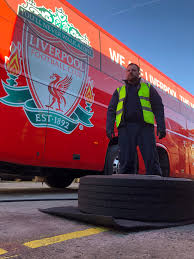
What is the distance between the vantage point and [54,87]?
448cm

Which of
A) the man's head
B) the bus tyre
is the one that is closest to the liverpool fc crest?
the man's head

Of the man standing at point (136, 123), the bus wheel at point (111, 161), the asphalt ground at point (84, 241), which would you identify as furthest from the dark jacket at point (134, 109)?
the bus wheel at point (111, 161)

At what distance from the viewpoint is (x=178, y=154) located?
691 centimetres

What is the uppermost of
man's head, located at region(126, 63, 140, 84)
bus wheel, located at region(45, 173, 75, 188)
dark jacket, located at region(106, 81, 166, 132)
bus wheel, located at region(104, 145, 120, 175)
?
man's head, located at region(126, 63, 140, 84)

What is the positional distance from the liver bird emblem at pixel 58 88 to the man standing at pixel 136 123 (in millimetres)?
1642

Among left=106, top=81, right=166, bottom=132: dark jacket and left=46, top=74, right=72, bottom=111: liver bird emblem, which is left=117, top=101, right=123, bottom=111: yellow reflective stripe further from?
left=46, top=74, right=72, bottom=111: liver bird emblem

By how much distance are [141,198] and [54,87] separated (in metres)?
2.90

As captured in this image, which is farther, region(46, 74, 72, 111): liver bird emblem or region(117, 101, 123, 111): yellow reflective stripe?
region(46, 74, 72, 111): liver bird emblem

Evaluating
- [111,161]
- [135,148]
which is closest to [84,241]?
[135,148]

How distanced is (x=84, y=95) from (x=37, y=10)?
1646mm

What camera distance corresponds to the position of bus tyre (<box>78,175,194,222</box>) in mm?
2102

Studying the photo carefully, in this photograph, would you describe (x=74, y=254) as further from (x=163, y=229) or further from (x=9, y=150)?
(x=9, y=150)

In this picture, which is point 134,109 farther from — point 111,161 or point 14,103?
point 111,161

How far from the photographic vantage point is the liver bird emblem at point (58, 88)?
174 inches
